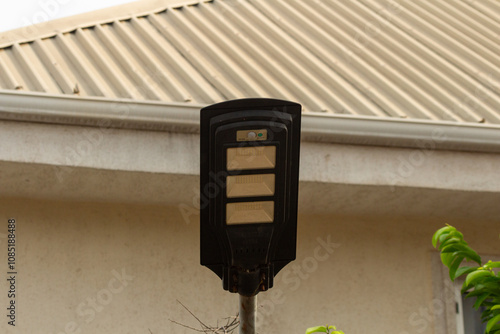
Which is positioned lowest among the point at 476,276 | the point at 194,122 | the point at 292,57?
the point at 476,276

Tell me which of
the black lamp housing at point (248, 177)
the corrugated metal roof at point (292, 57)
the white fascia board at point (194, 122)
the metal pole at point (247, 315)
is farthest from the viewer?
the corrugated metal roof at point (292, 57)

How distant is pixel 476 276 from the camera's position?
7.77 ft

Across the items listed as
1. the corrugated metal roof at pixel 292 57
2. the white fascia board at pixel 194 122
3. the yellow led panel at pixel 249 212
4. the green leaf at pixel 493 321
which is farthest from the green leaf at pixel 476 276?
the corrugated metal roof at pixel 292 57

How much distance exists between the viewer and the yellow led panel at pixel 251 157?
187 centimetres

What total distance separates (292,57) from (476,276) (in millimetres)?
2542

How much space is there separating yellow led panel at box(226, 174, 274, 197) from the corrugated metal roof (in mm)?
1976

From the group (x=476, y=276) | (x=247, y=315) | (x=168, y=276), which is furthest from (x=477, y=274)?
(x=168, y=276)

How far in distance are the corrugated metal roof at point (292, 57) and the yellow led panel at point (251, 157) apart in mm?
1978

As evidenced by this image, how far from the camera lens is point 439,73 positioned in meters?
4.58

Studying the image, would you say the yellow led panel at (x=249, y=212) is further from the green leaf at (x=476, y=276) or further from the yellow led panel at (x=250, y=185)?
the green leaf at (x=476, y=276)

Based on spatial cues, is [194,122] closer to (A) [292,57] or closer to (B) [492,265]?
(A) [292,57]

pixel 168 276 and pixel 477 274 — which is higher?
pixel 168 276

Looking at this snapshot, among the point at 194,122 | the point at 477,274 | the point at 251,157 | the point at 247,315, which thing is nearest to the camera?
the point at 251,157

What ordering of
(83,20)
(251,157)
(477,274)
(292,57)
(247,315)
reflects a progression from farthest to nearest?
(83,20) < (292,57) < (477,274) < (247,315) < (251,157)
